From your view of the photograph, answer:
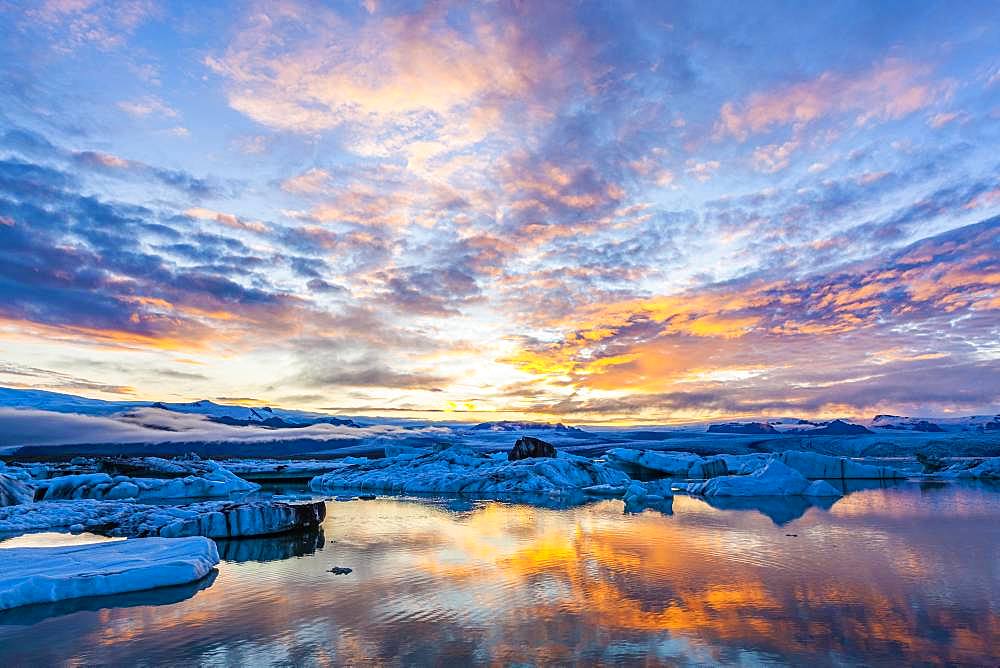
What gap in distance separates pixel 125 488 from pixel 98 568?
2909 centimetres

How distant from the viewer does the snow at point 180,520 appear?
2350 cm

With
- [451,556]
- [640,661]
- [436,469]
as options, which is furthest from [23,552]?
[436,469]

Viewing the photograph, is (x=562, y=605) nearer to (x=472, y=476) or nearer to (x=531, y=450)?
(x=472, y=476)

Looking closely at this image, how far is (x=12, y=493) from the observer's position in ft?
111

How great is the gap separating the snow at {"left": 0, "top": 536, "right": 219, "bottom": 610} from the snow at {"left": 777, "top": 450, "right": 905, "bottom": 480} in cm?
5071

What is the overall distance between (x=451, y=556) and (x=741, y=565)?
9697mm

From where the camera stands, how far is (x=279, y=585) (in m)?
16.5

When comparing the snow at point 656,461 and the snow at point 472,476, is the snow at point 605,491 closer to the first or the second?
the snow at point 472,476

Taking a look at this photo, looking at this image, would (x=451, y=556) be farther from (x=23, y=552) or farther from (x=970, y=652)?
(x=970, y=652)

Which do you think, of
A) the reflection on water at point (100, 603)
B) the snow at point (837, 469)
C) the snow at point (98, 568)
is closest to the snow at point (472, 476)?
the snow at point (837, 469)

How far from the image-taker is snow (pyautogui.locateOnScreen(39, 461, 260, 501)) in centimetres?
3878

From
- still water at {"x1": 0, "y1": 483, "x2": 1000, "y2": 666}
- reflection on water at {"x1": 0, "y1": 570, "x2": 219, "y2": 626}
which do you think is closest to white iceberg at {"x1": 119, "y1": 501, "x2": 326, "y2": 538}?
still water at {"x1": 0, "y1": 483, "x2": 1000, "y2": 666}

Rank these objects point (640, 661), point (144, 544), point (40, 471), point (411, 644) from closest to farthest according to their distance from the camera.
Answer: point (640, 661) → point (411, 644) → point (144, 544) → point (40, 471)

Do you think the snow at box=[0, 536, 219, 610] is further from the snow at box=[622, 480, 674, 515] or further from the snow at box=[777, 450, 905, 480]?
the snow at box=[777, 450, 905, 480]
